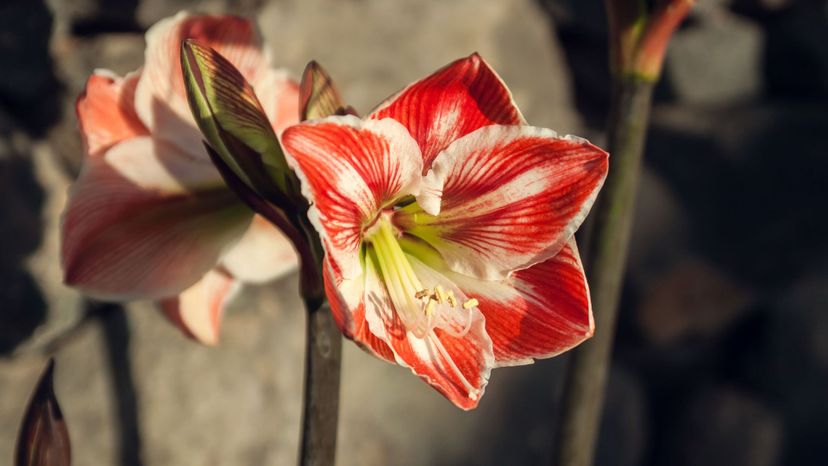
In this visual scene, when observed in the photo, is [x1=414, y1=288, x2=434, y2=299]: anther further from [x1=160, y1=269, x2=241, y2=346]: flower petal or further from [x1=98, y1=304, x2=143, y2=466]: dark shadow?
[x1=98, y1=304, x2=143, y2=466]: dark shadow

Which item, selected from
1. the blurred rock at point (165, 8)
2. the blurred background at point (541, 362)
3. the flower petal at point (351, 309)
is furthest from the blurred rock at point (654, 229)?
the flower petal at point (351, 309)

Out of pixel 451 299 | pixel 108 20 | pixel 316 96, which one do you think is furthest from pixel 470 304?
pixel 108 20

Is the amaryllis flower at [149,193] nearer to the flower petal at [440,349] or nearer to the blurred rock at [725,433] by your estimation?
the flower petal at [440,349]

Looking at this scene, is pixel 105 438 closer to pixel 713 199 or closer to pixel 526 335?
pixel 526 335

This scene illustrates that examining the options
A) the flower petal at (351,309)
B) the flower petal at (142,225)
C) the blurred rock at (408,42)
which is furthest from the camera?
the blurred rock at (408,42)

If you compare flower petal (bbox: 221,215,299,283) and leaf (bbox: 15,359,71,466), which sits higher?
flower petal (bbox: 221,215,299,283)

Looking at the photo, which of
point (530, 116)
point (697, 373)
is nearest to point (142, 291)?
point (530, 116)

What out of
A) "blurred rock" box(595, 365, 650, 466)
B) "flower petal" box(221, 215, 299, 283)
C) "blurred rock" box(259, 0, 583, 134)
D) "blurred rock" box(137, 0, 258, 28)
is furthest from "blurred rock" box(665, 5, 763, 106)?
"flower petal" box(221, 215, 299, 283)
